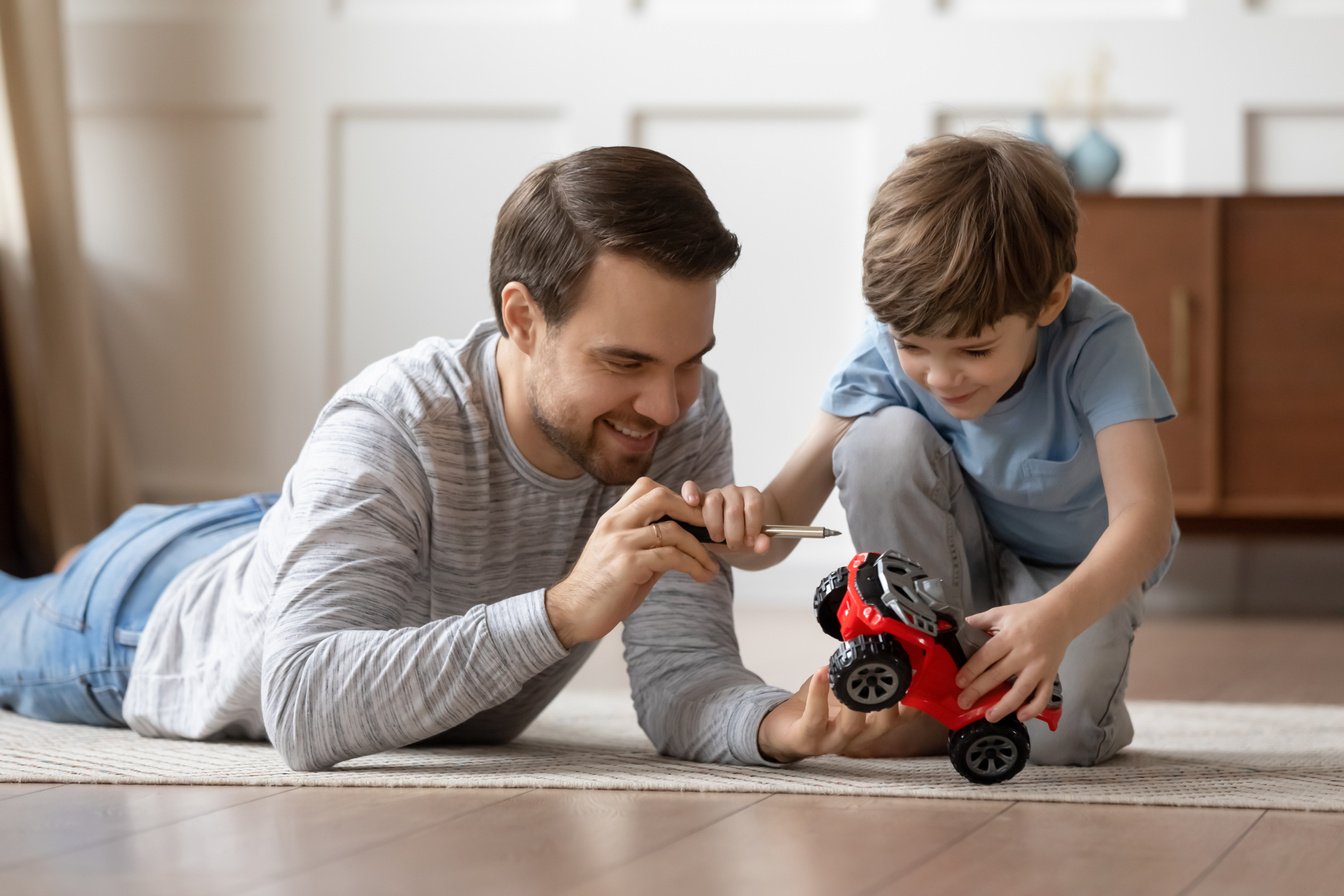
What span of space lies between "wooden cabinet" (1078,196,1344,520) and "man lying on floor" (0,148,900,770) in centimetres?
169

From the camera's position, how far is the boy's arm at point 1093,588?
1.13m

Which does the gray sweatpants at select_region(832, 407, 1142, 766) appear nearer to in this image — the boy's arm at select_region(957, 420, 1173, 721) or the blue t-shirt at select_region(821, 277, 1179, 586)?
the blue t-shirt at select_region(821, 277, 1179, 586)

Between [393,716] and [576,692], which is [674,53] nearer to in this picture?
[576,692]

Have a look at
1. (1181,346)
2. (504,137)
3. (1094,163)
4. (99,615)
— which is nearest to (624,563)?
(99,615)

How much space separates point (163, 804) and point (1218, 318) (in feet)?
7.55

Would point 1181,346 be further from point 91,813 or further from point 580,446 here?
point 91,813

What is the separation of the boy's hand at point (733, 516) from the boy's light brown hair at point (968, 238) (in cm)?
23

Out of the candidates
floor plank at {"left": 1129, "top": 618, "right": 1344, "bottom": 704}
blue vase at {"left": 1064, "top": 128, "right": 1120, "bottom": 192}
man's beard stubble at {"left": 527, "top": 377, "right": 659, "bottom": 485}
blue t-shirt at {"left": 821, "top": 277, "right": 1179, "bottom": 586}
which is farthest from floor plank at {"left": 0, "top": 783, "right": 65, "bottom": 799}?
blue vase at {"left": 1064, "top": 128, "right": 1120, "bottom": 192}

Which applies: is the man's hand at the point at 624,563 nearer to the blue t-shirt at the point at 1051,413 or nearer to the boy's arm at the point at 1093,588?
the boy's arm at the point at 1093,588

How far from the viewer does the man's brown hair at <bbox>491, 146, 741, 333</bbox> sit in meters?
1.24

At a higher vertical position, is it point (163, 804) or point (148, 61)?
point (148, 61)

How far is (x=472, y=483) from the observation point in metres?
1.33

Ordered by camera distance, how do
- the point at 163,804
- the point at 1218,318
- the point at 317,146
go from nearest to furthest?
the point at 163,804 < the point at 1218,318 < the point at 317,146

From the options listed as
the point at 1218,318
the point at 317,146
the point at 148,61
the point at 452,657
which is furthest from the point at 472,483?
the point at 148,61
